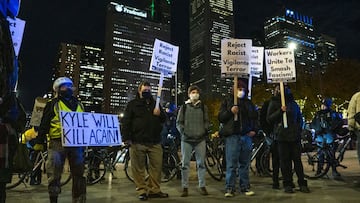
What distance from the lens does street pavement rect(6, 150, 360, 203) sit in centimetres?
649

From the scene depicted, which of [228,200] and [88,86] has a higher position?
[88,86]

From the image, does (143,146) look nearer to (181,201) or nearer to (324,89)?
(181,201)

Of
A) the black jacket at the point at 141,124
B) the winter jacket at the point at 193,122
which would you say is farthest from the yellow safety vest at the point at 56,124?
the winter jacket at the point at 193,122

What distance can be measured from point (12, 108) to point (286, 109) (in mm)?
5478

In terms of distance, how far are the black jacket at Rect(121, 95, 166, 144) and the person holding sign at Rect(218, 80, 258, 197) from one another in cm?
128

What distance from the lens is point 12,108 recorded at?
3.49m

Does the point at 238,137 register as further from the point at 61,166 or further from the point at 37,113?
the point at 37,113

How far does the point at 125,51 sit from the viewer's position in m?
113

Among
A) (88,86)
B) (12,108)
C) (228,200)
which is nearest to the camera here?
(12,108)

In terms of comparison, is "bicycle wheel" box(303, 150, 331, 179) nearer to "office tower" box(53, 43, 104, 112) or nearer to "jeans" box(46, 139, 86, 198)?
"jeans" box(46, 139, 86, 198)

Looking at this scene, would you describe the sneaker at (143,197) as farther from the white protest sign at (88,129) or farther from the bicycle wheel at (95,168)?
the bicycle wheel at (95,168)

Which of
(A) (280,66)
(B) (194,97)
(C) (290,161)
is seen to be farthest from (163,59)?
(C) (290,161)

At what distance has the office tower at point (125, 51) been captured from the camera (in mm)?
109500

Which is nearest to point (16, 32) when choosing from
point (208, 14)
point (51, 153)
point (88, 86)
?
point (51, 153)
